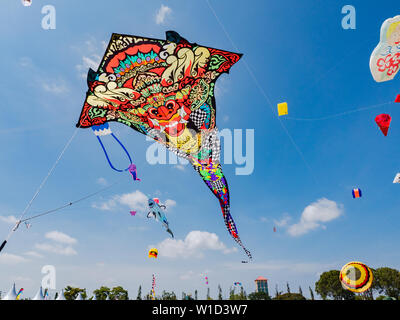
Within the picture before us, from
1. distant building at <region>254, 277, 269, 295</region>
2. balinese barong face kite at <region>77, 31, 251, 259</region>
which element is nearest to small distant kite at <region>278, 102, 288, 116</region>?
balinese barong face kite at <region>77, 31, 251, 259</region>

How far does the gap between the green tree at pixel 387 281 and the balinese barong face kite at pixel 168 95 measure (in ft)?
200

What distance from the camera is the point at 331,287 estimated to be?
51.2m

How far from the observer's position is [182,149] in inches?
381

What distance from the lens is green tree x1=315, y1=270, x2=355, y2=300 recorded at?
5041 cm

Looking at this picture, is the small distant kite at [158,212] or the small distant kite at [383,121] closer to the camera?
the small distant kite at [383,121]

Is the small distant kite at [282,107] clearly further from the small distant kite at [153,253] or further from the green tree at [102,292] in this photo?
the green tree at [102,292]

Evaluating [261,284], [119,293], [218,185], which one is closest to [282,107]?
[218,185]

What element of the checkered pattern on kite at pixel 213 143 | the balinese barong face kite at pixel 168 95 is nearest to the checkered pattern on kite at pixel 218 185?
the balinese barong face kite at pixel 168 95

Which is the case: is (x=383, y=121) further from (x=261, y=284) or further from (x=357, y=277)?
(x=261, y=284)

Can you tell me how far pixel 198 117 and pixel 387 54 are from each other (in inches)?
247

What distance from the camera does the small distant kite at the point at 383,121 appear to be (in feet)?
25.9

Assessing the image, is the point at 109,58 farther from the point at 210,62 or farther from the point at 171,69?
the point at 210,62

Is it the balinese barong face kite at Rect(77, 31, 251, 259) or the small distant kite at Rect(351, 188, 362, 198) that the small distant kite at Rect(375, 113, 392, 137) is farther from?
the balinese barong face kite at Rect(77, 31, 251, 259)
